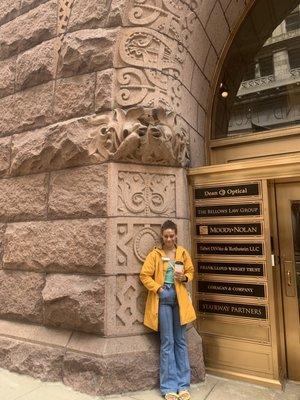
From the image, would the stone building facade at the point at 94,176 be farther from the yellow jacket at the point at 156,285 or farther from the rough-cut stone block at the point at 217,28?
the yellow jacket at the point at 156,285

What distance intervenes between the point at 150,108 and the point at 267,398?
3.48 metres

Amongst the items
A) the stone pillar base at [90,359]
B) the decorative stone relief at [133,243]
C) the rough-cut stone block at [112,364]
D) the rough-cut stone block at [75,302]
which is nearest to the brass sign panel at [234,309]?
the stone pillar base at [90,359]

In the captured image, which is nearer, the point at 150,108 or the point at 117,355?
the point at 117,355

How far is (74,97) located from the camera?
4.21 metres

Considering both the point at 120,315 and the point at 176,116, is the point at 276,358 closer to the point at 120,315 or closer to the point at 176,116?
the point at 120,315

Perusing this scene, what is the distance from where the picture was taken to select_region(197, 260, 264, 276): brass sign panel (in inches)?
156

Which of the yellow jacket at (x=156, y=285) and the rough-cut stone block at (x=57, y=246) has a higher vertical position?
the rough-cut stone block at (x=57, y=246)

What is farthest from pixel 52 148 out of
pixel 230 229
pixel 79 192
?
pixel 230 229

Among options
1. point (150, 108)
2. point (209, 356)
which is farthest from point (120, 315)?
point (150, 108)

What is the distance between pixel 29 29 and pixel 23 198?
2.55 metres

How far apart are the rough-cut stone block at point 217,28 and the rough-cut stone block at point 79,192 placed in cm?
273

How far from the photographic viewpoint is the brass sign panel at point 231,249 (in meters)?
3.97

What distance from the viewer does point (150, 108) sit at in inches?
156

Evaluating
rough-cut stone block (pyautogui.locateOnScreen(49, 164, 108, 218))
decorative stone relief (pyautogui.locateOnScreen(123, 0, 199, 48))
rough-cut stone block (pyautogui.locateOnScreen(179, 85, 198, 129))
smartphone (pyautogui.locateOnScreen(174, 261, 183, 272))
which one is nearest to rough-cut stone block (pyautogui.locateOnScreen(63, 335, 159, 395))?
smartphone (pyautogui.locateOnScreen(174, 261, 183, 272))
